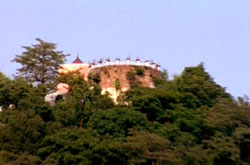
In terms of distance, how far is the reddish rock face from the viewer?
→ 4316 cm

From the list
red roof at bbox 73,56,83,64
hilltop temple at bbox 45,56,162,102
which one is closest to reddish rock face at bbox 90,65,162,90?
hilltop temple at bbox 45,56,162,102

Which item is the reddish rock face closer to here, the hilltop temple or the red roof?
the hilltop temple

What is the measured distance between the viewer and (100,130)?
3481 centimetres

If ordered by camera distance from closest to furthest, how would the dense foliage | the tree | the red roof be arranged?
1. the dense foliage
2. the tree
3. the red roof

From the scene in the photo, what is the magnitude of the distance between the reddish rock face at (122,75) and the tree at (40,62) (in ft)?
8.94

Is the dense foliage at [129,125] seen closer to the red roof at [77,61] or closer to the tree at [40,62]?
the tree at [40,62]

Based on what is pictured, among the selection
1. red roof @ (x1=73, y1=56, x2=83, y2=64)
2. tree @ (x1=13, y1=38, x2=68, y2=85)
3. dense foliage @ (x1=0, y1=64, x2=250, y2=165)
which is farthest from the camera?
red roof @ (x1=73, y1=56, x2=83, y2=64)

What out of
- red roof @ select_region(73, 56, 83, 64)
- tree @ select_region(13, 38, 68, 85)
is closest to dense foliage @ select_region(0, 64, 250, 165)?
tree @ select_region(13, 38, 68, 85)

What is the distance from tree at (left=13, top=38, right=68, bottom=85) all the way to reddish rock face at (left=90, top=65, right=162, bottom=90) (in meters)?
2.72

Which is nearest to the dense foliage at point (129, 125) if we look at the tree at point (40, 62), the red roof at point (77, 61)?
the tree at point (40, 62)

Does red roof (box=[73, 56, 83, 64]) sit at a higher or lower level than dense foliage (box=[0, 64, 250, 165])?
higher

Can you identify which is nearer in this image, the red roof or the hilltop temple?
the hilltop temple

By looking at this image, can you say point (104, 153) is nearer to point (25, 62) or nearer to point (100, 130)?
point (100, 130)

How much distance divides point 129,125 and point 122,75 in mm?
8243
